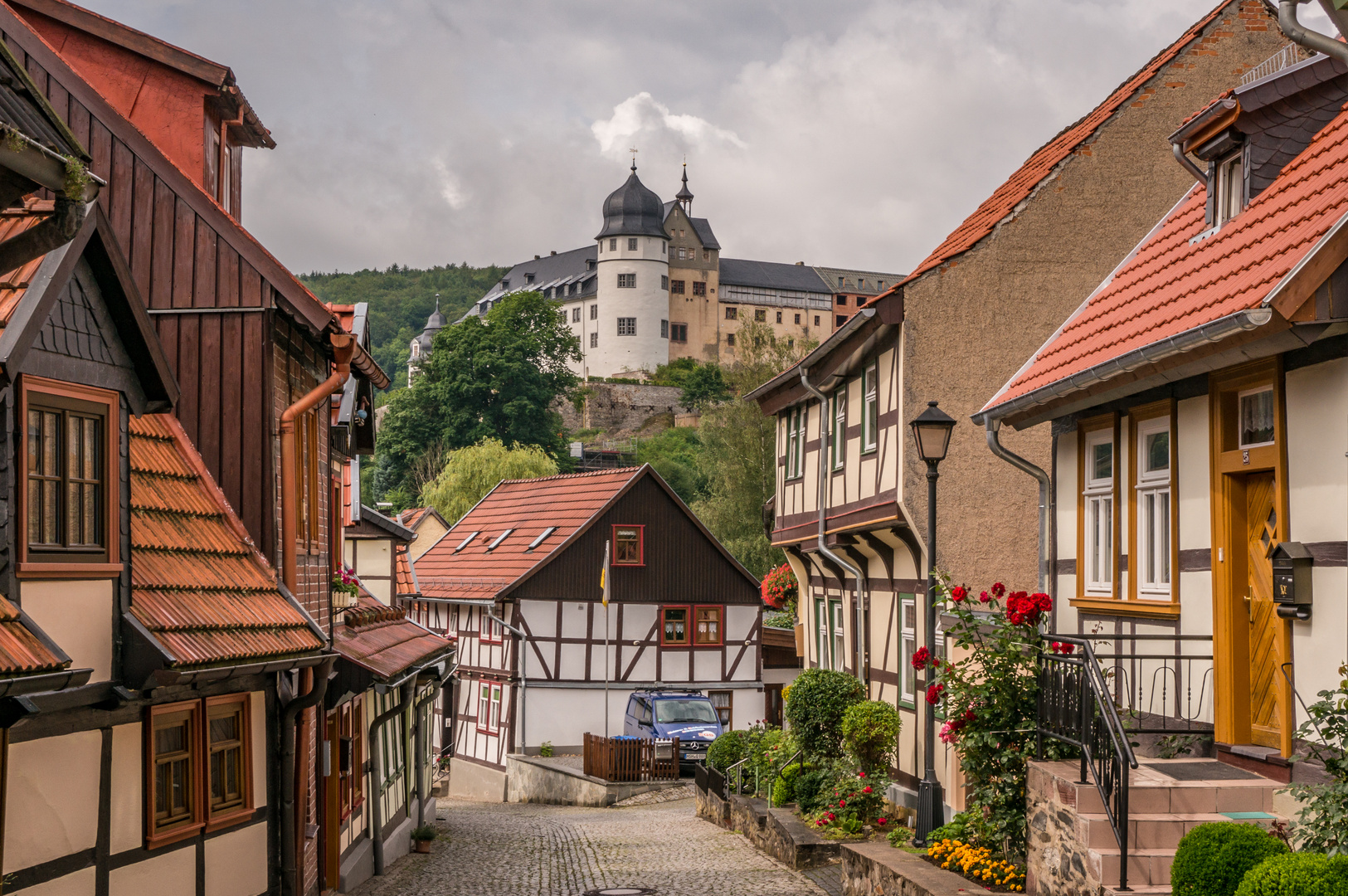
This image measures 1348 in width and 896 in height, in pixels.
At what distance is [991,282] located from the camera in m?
16.4

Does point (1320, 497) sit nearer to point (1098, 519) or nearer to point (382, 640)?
point (1098, 519)

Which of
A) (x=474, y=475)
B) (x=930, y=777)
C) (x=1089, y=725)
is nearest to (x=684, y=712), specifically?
(x=930, y=777)

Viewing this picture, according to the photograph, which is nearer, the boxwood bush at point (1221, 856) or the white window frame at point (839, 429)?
the boxwood bush at point (1221, 856)

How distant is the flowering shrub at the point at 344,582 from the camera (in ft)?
48.1

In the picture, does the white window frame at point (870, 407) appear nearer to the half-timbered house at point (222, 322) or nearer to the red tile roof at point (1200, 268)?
the red tile roof at point (1200, 268)

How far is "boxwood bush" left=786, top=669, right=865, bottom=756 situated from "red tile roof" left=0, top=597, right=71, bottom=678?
12.6 meters

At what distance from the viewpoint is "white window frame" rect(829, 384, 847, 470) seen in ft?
62.8

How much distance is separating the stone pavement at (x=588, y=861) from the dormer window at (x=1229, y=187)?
7.35 metres

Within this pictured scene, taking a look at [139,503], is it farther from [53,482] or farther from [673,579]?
[673,579]

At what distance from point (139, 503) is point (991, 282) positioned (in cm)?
1030

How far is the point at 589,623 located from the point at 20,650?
27662 mm

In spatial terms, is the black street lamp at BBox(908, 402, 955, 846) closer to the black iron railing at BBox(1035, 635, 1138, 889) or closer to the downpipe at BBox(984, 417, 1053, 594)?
the downpipe at BBox(984, 417, 1053, 594)

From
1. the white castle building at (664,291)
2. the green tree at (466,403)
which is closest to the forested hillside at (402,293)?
the white castle building at (664,291)

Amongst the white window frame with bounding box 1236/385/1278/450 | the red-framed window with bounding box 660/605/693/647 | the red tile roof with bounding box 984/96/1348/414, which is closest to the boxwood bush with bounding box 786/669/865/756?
the red tile roof with bounding box 984/96/1348/414
